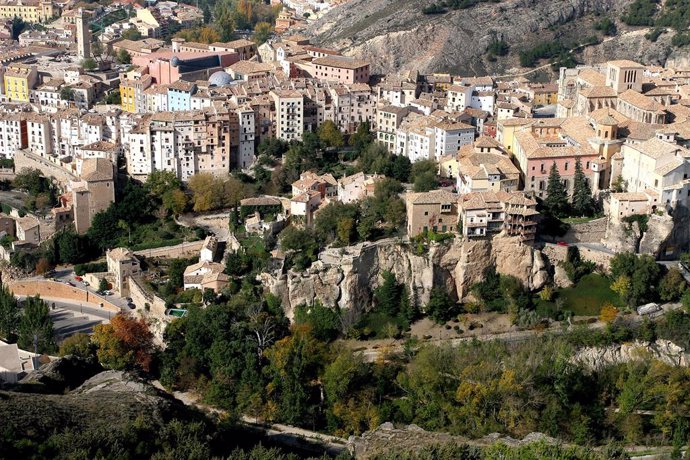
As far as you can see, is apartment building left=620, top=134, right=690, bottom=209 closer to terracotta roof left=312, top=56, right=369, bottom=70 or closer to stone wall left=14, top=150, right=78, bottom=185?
terracotta roof left=312, top=56, right=369, bottom=70

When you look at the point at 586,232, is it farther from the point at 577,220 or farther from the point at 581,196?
the point at 581,196

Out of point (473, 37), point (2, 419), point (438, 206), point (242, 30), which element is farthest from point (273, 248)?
point (242, 30)

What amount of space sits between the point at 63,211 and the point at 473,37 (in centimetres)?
2296

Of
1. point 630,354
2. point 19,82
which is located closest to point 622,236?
point 630,354

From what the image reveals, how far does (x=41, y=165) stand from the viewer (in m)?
34.2

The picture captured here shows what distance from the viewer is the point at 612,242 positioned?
1064 inches

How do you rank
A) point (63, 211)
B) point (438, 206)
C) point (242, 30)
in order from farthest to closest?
point (242, 30), point (63, 211), point (438, 206)

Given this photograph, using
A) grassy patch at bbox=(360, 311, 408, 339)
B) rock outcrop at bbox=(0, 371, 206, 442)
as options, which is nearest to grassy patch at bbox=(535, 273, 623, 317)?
grassy patch at bbox=(360, 311, 408, 339)

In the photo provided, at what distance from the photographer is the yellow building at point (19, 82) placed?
3853 centimetres

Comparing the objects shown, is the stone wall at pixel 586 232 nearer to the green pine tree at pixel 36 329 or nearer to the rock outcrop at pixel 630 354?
the rock outcrop at pixel 630 354

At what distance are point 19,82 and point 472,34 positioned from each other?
64.6ft

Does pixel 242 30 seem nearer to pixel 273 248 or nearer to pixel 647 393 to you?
pixel 273 248

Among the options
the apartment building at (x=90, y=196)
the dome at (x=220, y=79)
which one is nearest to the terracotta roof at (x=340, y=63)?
the dome at (x=220, y=79)

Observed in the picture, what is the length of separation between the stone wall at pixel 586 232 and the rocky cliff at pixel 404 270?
47.8 inches
